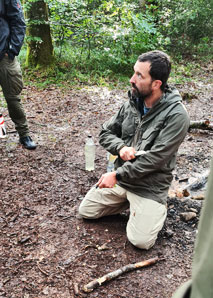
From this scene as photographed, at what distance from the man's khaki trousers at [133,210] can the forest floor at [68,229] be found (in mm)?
134

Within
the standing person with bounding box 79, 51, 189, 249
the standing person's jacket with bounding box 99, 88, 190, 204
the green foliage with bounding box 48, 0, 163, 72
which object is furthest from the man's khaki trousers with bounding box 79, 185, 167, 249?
the green foliage with bounding box 48, 0, 163, 72

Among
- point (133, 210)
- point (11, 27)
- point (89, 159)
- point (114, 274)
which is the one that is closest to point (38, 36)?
point (11, 27)

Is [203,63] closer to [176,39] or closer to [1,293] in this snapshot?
[176,39]

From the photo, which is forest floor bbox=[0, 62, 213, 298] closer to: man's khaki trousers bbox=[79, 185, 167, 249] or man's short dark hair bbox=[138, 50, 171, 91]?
man's khaki trousers bbox=[79, 185, 167, 249]

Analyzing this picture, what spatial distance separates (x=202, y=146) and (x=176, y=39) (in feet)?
29.1

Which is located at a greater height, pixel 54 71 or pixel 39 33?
pixel 39 33

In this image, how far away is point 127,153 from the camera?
9.94 ft

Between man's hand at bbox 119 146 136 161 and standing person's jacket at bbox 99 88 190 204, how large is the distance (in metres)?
0.06

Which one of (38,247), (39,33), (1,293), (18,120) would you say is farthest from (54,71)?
(1,293)

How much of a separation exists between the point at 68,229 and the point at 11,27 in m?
3.10

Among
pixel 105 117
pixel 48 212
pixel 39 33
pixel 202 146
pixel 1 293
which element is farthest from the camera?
pixel 39 33

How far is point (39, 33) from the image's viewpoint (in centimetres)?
781

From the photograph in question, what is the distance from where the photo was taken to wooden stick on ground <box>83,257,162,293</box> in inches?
97.8

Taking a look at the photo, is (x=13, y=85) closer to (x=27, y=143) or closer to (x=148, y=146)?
(x=27, y=143)
